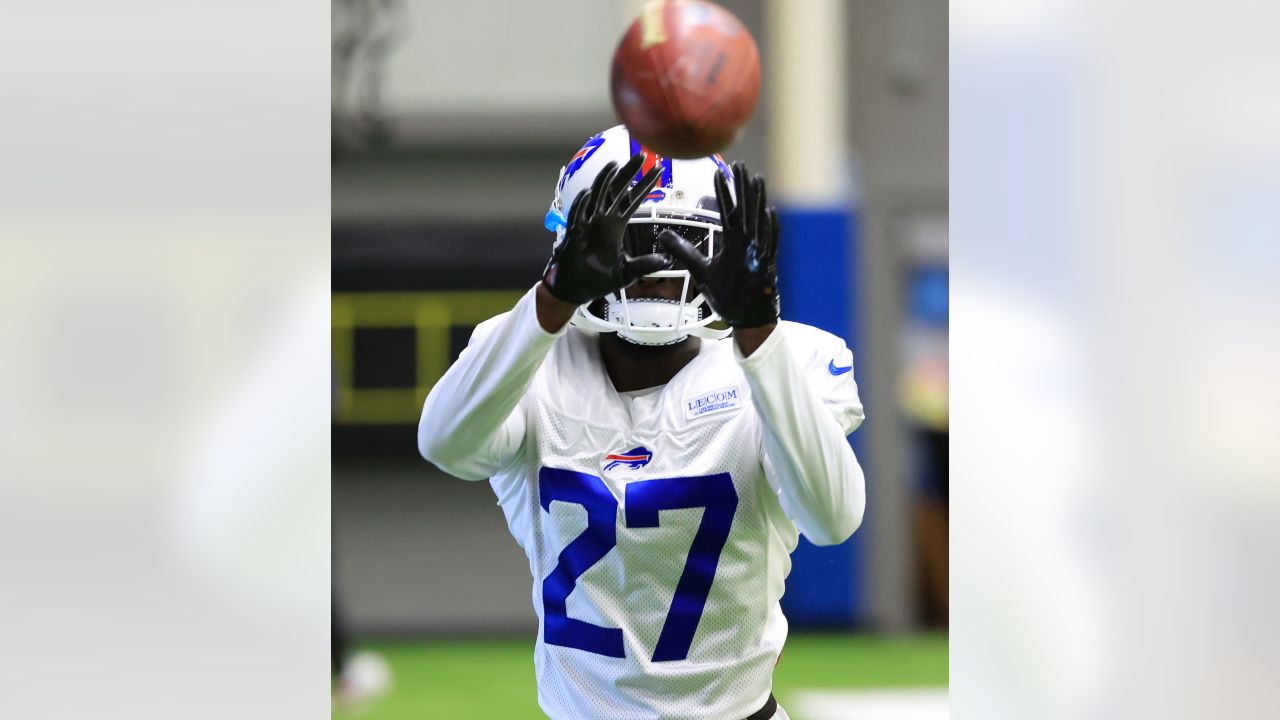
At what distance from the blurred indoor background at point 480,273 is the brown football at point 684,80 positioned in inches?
215

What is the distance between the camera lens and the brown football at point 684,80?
1831 millimetres

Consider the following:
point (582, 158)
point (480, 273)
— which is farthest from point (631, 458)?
point (480, 273)

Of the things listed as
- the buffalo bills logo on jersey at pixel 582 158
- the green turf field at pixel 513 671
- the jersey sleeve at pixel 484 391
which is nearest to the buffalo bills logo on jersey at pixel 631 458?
the jersey sleeve at pixel 484 391

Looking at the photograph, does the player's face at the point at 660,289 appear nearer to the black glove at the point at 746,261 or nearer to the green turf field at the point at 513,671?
the black glove at the point at 746,261

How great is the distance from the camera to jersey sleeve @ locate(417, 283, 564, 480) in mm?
1932

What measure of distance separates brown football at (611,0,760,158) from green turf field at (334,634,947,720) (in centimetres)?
426

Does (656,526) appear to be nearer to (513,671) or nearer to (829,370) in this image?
(829,370)

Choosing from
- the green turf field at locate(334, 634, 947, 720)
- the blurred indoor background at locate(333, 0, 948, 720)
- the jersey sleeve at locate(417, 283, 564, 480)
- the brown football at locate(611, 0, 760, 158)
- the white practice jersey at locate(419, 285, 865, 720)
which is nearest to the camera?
the brown football at locate(611, 0, 760, 158)

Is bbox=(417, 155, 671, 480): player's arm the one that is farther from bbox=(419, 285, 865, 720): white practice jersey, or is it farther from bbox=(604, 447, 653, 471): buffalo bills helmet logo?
bbox=(604, 447, 653, 471): buffalo bills helmet logo

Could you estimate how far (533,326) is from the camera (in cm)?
192

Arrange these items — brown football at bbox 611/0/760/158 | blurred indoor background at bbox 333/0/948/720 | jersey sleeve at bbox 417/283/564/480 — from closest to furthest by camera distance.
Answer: brown football at bbox 611/0/760/158 → jersey sleeve at bbox 417/283/564/480 → blurred indoor background at bbox 333/0/948/720

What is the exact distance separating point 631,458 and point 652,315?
0.74 feet

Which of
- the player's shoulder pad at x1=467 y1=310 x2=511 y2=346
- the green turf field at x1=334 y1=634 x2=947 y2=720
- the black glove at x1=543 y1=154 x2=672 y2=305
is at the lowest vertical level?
the green turf field at x1=334 y1=634 x2=947 y2=720

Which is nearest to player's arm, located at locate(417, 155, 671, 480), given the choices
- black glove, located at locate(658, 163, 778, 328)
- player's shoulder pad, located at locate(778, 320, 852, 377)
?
black glove, located at locate(658, 163, 778, 328)
